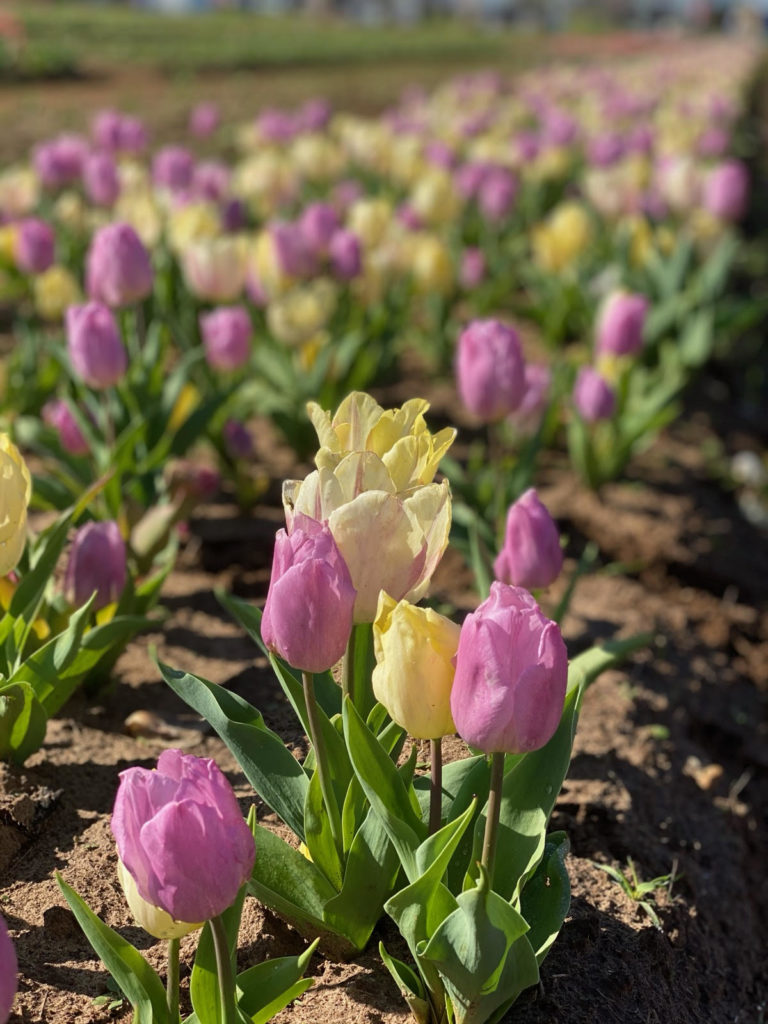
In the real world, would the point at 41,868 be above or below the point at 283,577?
below

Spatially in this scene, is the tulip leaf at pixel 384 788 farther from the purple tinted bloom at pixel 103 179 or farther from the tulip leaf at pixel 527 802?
the purple tinted bloom at pixel 103 179

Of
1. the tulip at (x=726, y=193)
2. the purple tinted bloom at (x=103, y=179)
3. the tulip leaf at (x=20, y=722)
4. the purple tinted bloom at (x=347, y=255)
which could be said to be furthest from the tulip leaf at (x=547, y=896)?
the tulip at (x=726, y=193)

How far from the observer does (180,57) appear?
64.7 feet

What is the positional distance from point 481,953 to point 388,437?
64 centimetres

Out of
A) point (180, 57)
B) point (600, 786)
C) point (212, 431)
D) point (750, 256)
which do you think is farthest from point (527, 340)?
point (180, 57)

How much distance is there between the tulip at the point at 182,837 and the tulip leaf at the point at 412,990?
0.43 metres

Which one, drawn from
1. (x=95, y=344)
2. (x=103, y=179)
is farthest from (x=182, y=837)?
(x=103, y=179)

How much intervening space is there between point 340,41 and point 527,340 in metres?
25.5

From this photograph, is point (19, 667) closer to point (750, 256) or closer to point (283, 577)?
point (283, 577)

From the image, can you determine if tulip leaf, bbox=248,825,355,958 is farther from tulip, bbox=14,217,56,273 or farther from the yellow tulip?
tulip, bbox=14,217,56,273

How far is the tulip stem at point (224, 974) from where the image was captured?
1.25 m

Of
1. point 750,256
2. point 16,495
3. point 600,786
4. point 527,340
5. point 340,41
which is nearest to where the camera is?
point 16,495

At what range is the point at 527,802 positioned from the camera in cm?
150

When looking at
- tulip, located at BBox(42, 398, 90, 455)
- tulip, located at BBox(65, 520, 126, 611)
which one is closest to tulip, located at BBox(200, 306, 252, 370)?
tulip, located at BBox(42, 398, 90, 455)
